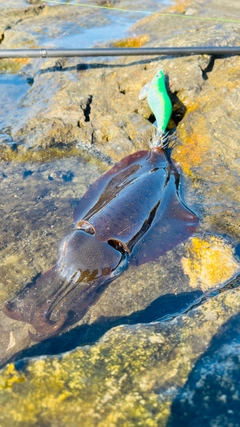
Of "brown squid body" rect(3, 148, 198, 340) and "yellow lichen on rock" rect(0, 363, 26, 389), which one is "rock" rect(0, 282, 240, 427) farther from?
"brown squid body" rect(3, 148, 198, 340)

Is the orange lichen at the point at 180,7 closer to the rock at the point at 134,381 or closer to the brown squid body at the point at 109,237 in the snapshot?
the brown squid body at the point at 109,237

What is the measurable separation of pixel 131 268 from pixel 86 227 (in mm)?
619

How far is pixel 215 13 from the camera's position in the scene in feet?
26.7

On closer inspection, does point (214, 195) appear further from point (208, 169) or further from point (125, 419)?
point (125, 419)

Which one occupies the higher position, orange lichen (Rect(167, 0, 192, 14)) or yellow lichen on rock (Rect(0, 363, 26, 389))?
orange lichen (Rect(167, 0, 192, 14))

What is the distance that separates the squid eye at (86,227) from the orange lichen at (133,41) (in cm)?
490

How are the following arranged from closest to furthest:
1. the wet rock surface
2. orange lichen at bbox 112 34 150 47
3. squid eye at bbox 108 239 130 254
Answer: the wet rock surface
squid eye at bbox 108 239 130 254
orange lichen at bbox 112 34 150 47

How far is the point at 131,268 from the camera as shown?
11.7ft

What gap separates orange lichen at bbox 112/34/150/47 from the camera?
283 inches

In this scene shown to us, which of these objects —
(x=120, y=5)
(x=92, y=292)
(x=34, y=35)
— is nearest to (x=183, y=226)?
(x=92, y=292)

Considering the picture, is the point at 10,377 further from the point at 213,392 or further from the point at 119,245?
the point at 119,245

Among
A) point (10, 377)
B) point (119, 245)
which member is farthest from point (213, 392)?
point (119, 245)

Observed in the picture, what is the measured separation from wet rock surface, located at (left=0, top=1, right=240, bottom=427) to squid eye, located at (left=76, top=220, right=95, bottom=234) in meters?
0.23

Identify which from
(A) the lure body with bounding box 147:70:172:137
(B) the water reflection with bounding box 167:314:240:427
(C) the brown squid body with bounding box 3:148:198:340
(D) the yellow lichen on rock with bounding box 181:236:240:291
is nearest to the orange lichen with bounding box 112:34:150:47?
(A) the lure body with bounding box 147:70:172:137
